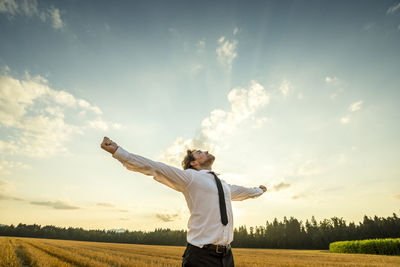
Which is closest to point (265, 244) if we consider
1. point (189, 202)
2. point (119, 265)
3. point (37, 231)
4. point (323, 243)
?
point (323, 243)

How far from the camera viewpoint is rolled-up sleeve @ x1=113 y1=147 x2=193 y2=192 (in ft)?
8.32

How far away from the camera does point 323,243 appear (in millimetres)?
72188

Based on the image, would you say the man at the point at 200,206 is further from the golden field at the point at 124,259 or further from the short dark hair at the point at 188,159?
the golden field at the point at 124,259

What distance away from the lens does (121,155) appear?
2.53 metres

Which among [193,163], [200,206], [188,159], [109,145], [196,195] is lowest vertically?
[200,206]

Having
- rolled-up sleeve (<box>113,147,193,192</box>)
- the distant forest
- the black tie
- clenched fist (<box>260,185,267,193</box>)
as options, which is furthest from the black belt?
the distant forest

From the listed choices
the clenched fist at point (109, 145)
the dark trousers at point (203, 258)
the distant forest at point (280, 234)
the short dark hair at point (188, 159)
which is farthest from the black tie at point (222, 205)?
the distant forest at point (280, 234)

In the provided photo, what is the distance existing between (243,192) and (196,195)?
1.42 m

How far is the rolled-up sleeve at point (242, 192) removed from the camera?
3.85m

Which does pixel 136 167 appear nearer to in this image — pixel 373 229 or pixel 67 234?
pixel 373 229

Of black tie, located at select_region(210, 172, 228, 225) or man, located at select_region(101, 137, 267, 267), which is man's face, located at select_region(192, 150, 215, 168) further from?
black tie, located at select_region(210, 172, 228, 225)

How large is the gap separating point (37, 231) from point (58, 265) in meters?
115

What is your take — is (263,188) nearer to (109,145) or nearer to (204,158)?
(204,158)

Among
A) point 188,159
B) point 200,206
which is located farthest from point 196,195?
point 188,159
